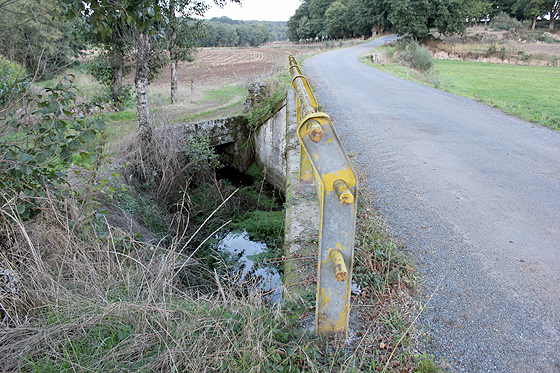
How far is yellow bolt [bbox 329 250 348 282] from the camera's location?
5.24 feet

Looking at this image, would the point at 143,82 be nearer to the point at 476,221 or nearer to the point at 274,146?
the point at 274,146

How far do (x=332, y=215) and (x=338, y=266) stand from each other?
0.25 m

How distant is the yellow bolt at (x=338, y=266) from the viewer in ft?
5.24

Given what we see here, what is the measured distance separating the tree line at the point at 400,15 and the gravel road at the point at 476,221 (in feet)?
108

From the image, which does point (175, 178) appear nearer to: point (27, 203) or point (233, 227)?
point (233, 227)

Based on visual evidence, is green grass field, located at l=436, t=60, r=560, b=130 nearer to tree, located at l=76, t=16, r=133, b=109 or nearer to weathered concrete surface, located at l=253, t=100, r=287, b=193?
weathered concrete surface, located at l=253, t=100, r=287, b=193

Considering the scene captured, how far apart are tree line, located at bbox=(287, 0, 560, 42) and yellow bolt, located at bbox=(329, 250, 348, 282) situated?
39313 millimetres

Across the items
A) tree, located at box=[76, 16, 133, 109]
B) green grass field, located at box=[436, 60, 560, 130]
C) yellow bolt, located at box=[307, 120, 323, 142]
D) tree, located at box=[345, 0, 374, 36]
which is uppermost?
tree, located at box=[345, 0, 374, 36]

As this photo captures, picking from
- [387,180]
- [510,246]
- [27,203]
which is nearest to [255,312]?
[27,203]

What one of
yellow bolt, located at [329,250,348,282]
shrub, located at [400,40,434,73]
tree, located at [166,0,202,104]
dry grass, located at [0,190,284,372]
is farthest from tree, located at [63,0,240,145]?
shrub, located at [400,40,434,73]

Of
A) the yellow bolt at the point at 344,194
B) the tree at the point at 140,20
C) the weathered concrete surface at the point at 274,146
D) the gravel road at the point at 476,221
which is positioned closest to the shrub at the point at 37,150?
the tree at the point at 140,20

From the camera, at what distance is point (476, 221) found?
3402 millimetres

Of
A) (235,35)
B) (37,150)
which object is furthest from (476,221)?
(235,35)

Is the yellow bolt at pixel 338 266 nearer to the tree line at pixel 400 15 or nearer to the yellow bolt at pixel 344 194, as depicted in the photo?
the yellow bolt at pixel 344 194
